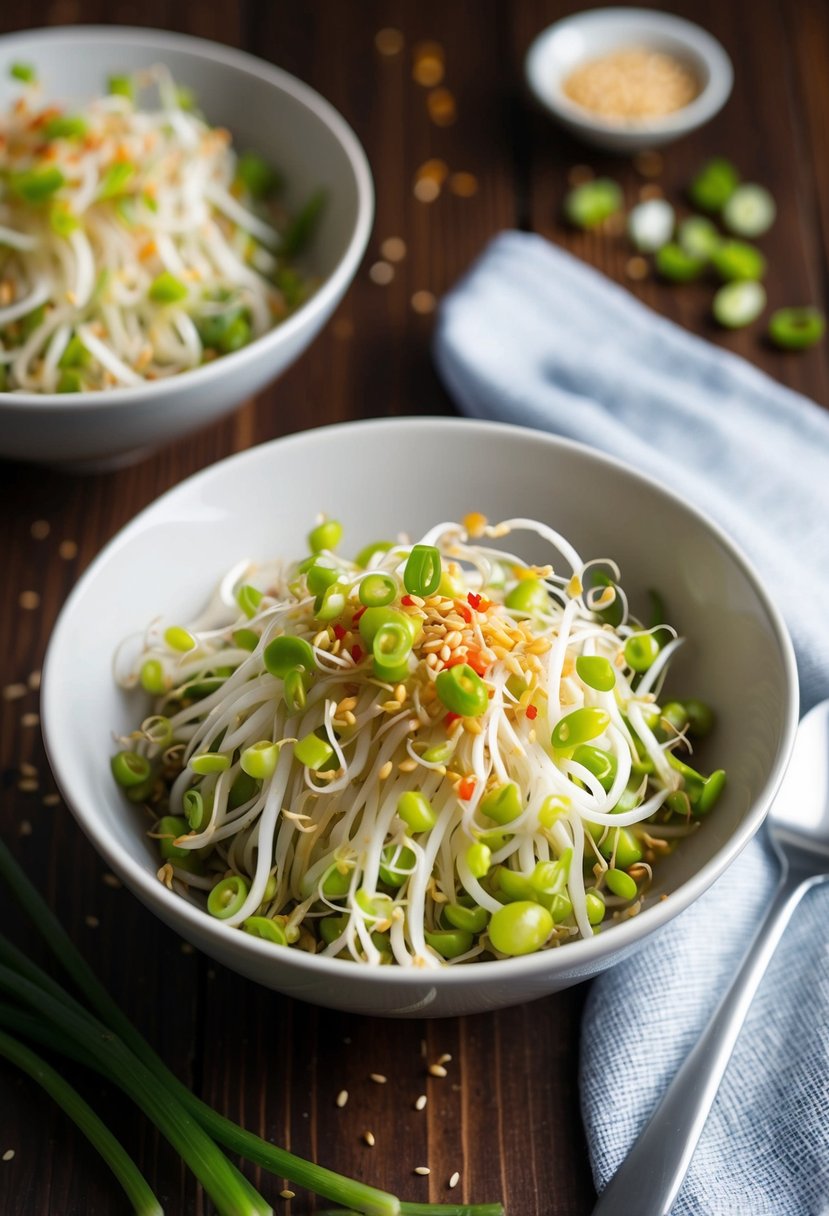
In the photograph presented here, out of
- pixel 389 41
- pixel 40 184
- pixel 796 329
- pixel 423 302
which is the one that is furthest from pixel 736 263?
pixel 40 184

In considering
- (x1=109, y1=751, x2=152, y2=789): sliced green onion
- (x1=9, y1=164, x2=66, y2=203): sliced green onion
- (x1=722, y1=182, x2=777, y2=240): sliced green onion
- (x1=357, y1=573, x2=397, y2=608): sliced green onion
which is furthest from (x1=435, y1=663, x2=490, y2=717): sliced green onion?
(x1=722, y1=182, x2=777, y2=240): sliced green onion

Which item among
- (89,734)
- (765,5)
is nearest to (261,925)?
(89,734)

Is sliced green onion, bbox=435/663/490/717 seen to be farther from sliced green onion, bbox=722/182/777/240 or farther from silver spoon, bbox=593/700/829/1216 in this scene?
sliced green onion, bbox=722/182/777/240

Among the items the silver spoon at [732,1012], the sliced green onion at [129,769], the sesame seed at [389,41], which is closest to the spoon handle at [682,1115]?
the silver spoon at [732,1012]

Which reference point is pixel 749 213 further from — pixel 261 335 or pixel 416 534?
pixel 416 534

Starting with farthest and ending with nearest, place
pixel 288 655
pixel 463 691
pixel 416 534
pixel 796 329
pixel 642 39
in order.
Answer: pixel 642 39
pixel 796 329
pixel 416 534
pixel 288 655
pixel 463 691
